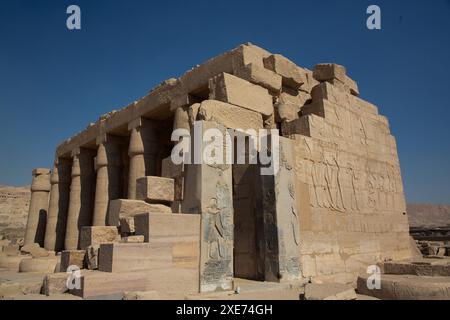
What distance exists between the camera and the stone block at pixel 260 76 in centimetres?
768

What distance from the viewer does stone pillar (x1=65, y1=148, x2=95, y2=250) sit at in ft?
Result: 43.0

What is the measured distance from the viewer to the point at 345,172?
805 cm

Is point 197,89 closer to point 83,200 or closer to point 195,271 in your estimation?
point 195,271

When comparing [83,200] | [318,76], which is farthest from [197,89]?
[83,200]

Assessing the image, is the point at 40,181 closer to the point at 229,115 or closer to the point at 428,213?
the point at 229,115

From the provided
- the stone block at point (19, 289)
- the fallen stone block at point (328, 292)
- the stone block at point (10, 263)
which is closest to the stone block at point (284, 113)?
the fallen stone block at point (328, 292)

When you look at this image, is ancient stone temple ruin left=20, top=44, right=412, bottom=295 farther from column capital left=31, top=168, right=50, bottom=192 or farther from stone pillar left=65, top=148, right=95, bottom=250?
column capital left=31, top=168, right=50, bottom=192

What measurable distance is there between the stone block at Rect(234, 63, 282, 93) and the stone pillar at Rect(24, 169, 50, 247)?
39.8ft

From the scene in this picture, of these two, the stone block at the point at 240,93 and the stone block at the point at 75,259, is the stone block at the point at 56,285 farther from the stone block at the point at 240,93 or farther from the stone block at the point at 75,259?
the stone block at the point at 240,93

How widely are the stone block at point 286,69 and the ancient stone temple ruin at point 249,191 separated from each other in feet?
0.11

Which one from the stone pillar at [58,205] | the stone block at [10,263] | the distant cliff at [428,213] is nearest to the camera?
the stone block at [10,263]

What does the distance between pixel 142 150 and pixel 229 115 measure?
15.4 feet

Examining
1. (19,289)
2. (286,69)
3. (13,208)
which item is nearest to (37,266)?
(19,289)

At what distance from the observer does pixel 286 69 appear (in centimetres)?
872
